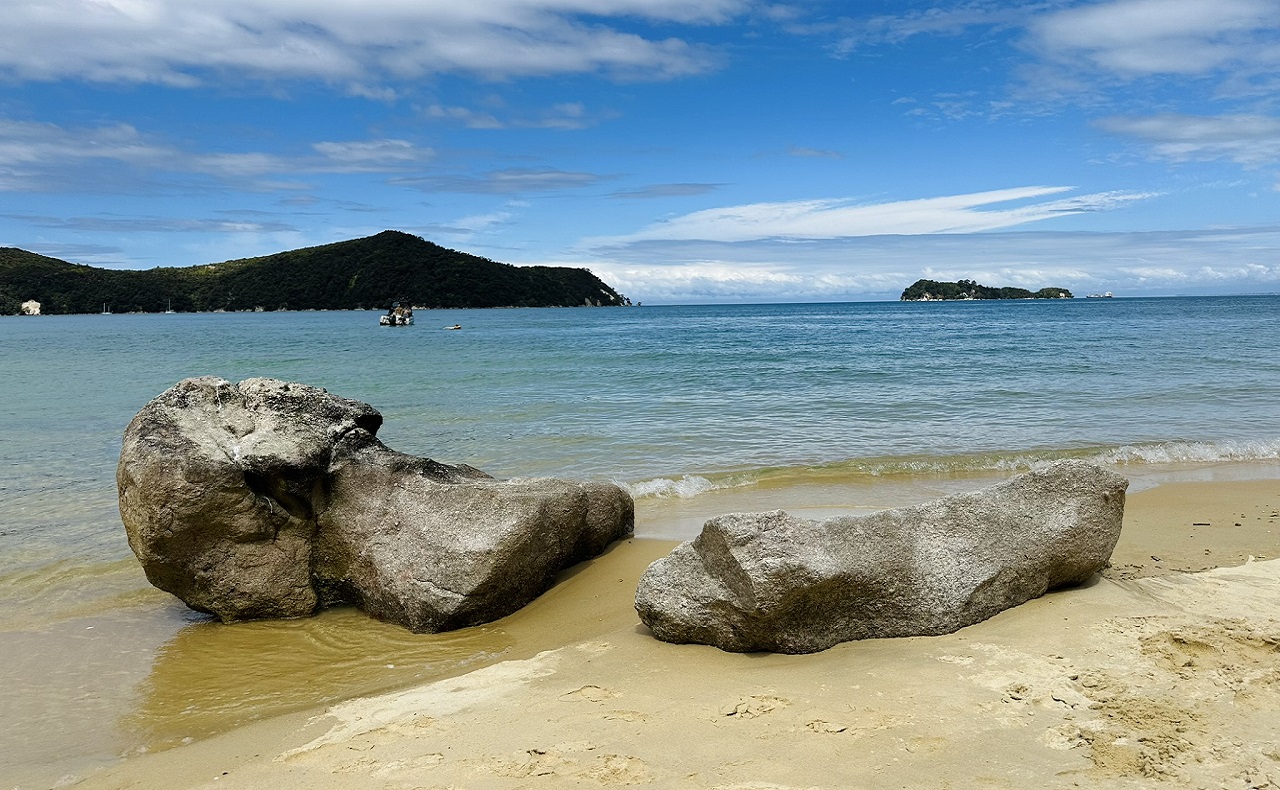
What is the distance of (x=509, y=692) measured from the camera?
15.8ft

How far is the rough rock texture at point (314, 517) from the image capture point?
636cm

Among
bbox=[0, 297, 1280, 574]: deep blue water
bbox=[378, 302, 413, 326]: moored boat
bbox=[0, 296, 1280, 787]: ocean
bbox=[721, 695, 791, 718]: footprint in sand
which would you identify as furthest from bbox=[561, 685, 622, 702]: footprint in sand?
bbox=[378, 302, 413, 326]: moored boat

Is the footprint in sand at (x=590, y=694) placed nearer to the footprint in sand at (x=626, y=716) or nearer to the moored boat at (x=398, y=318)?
the footprint in sand at (x=626, y=716)

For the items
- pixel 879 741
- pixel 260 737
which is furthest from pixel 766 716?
pixel 260 737

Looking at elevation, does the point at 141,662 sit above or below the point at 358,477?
below

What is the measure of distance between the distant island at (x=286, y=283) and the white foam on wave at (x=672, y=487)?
4880 inches

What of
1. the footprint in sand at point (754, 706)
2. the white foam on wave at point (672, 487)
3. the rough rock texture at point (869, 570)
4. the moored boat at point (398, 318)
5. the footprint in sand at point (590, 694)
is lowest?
the white foam on wave at point (672, 487)

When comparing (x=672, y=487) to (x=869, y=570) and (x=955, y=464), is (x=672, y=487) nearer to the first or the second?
(x=955, y=464)

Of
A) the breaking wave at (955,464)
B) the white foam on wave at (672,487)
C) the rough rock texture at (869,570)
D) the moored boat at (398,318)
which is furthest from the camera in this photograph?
the moored boat at (398,318)

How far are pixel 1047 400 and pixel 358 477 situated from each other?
1535 centimetres

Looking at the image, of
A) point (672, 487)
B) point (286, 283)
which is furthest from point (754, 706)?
point (286, 283)

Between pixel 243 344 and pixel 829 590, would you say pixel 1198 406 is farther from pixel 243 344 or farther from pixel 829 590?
pixel 243 344

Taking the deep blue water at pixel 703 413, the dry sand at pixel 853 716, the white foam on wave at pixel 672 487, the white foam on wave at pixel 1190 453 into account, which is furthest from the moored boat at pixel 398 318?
the dry sand at pixel 853 716

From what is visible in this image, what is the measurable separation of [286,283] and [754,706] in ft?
469
